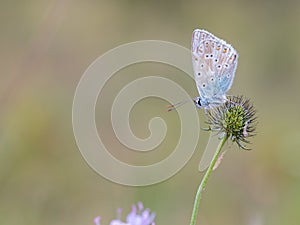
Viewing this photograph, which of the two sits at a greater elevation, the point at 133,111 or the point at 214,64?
the point at 133,111

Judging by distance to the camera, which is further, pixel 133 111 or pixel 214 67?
pixel 133 111

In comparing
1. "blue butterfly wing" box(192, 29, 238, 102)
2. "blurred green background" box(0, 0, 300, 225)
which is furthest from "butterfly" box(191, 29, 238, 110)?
"blurred green background" box(0, 0, 300, 225)

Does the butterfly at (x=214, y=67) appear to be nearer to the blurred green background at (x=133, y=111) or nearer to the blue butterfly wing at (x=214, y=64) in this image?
the blue butterfly wing at (x=214, y=64)

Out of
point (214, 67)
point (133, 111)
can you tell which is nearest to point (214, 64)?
point (214, 67)

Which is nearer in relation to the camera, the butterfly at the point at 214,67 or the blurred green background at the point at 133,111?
the butterfly at the point at 214,67

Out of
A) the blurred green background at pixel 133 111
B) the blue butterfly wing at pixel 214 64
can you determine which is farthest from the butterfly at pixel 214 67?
the blurred green background at pixel 133 111

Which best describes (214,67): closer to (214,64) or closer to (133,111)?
(214,64)

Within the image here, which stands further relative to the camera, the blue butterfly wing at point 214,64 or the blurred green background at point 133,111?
the blurred green background at point 133,111
